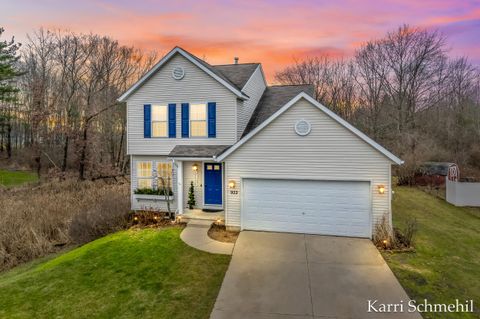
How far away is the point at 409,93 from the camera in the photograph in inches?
1249

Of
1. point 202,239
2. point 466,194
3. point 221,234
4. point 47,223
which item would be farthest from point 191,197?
point 466,194

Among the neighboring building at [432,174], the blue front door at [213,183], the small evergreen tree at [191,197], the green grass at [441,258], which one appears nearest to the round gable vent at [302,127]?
the blue front door at [213,183]

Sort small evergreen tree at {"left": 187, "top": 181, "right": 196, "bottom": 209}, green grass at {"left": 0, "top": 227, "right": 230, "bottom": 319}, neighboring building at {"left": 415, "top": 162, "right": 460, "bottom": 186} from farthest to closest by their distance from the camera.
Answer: neighboring building at {"left": 415, "top": 162, "right": 460, "bottom": 186}, small evergreen tree at {"left": 187, "top": 181, "right": 196, "bottom": 209}, green grass at {"left": 0, "top": 227, "right": 230, "bottom": 319}

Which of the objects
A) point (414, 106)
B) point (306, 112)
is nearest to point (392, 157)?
point (306, 112)

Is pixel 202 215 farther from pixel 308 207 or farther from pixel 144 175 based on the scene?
pixel 308 207

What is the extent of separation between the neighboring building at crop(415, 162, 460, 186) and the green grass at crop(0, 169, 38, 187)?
114ft

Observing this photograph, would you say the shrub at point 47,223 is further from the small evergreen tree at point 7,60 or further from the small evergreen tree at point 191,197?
the small evergreen tree at point 7,60

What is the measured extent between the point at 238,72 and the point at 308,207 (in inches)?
349

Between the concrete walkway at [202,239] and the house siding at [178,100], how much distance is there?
12.6ft

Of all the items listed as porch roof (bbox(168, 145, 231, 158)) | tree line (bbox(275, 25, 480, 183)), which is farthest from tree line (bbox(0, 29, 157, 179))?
tree line (bbox(275, 25, 480, 183))

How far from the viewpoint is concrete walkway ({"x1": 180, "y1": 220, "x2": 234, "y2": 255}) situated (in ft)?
32.1

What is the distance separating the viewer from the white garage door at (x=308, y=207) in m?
10.7

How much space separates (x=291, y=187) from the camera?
11.3 metres

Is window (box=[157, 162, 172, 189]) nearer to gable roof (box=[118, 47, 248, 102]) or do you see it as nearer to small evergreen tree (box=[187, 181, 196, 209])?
small evergreen tree (box=[187, 181, 196, 209])
